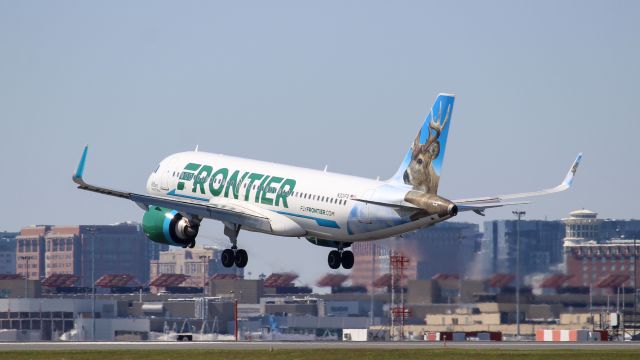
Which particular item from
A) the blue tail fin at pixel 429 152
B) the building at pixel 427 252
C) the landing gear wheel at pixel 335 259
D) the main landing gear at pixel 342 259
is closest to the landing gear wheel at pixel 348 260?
the main landing gear at pixel 342 259

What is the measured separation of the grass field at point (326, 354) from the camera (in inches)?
3563

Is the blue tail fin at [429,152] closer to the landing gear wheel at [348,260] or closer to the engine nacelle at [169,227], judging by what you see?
the landing gear wheel at [348,260]

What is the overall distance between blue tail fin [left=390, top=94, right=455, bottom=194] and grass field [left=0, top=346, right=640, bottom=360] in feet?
33.2

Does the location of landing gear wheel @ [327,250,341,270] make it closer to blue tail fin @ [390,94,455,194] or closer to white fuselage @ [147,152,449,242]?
white fuselage @ [147,152,449,242]

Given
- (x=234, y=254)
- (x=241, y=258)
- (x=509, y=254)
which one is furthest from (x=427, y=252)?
(x=234, y=254)

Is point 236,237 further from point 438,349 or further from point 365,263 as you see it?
point 365,263

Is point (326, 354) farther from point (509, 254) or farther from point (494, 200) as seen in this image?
point (509, 254)

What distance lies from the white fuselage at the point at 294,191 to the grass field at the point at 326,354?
776 centimetres

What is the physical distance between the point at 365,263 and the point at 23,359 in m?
85.6

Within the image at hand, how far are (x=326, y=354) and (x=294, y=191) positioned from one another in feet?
47.5

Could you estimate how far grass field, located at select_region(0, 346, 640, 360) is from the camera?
9050 cm

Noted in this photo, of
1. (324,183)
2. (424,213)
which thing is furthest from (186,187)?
(424,213)

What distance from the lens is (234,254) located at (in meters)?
107

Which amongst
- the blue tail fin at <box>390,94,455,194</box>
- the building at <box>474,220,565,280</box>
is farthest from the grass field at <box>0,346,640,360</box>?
the building at <box>474,220,565,280</box>
